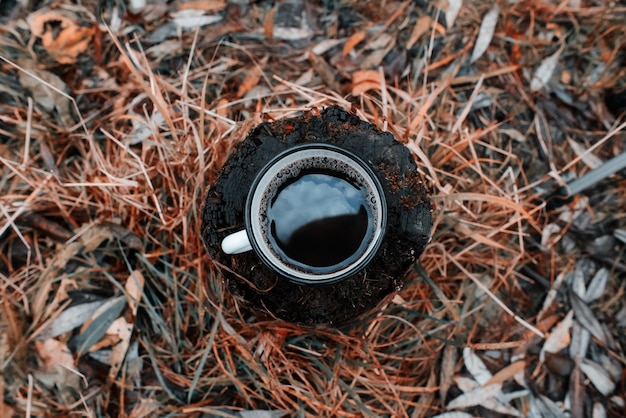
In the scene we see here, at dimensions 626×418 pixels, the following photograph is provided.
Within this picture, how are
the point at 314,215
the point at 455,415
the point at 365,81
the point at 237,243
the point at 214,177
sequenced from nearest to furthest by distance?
the point at 237,243 < the point at 314,215 < the point at 214,177 < the point at 455,415 < the point at 365,81

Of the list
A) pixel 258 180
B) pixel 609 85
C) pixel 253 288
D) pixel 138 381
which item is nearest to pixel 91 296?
pixel 138 381

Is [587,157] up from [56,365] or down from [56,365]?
up

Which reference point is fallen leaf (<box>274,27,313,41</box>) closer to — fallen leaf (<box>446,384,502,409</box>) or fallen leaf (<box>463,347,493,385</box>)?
fallen leaf (<box>463,347,493,385</box>)

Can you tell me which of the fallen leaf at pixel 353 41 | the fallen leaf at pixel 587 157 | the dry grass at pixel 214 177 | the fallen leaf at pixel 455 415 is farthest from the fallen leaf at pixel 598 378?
the fallen leaf at pixel 353 41

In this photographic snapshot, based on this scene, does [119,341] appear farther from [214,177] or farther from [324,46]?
[324,46]

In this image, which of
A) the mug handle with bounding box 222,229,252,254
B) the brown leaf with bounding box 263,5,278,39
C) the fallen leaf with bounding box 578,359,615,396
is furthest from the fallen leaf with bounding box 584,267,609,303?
the brown leaf with bounding box 263,5,278,39

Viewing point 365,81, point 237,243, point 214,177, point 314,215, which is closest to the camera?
point 237,243

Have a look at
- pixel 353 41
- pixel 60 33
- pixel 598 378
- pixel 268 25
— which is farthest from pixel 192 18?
pixel 598 378
